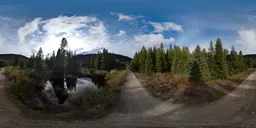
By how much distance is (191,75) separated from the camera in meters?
33.9

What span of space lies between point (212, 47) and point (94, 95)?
146 feet

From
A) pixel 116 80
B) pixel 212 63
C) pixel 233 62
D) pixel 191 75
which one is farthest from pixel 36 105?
pixel 233 62

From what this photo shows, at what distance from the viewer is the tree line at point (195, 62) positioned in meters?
42.0

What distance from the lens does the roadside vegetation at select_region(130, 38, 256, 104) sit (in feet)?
57.5

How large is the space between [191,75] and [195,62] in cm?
433

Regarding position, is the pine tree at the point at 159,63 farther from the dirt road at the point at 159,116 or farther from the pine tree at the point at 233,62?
the dirt road at the point at 159,116

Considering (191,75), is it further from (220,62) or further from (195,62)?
(220,62)

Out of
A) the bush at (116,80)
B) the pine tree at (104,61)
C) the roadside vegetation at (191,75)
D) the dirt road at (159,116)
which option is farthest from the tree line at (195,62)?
the pine tree at (104,61)

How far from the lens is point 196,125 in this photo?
9516mm

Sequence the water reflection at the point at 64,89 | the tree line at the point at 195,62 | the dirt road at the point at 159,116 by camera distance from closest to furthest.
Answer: the dirt road at the point at 159,116 < the water reflection at the point at 64,89 < the tree line at the point at 195,62

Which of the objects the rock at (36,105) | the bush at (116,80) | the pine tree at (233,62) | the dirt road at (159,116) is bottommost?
the dirt road at (159,116)

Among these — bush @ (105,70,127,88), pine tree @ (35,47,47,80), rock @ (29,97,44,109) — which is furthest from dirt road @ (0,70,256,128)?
pine tree @ (35,47,47,80)

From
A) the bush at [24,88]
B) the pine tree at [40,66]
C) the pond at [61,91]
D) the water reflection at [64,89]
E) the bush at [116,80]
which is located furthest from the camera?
the pine tree at [40,66]

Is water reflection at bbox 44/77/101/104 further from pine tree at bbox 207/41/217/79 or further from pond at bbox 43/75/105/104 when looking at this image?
pine tree at bbox 207/41/217/79
